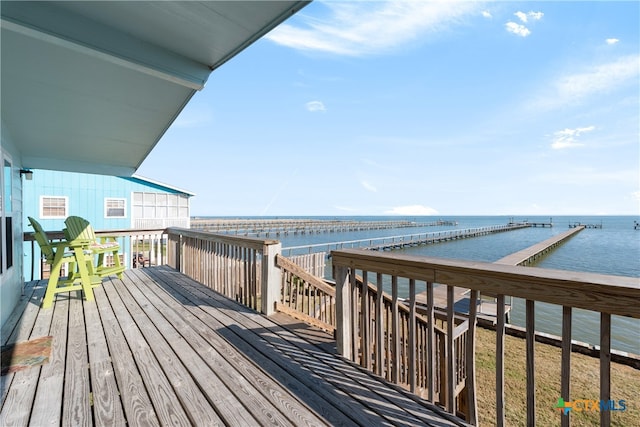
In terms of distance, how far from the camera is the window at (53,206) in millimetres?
10048

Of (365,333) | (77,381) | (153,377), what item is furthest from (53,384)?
(365,333)

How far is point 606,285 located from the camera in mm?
1008

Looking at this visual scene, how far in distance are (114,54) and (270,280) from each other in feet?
7.68

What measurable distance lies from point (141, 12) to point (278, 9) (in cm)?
86

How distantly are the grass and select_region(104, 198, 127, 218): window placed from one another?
1337 cm

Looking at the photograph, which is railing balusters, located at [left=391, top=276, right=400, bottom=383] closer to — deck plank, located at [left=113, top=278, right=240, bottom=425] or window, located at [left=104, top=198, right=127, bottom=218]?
deck plank, located at [left=113, top=278, right=240, bottom=425]

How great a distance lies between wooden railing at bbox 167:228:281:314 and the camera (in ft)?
10.2

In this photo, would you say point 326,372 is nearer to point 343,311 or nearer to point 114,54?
point 343,311

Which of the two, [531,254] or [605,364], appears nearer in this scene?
[605,364]

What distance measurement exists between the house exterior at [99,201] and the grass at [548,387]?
10299mm

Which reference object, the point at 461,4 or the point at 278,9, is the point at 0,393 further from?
the point at 461,4

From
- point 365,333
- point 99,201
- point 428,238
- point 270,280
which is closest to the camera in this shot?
point 365,333

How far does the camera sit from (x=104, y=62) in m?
2.04

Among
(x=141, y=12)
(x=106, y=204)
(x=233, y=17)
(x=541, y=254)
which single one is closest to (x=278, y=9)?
(x=233, y=17)
